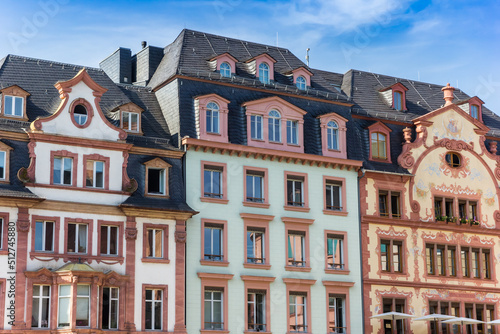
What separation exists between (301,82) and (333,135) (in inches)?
193

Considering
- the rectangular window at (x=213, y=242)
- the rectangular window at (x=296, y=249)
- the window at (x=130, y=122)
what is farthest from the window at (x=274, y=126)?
the window at (x=130, y=122)

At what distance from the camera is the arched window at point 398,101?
84.3m

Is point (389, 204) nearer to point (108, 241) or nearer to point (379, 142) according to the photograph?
point (379, 142)

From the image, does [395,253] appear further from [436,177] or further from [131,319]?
[131,319]

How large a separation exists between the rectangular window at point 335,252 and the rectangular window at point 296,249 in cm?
201

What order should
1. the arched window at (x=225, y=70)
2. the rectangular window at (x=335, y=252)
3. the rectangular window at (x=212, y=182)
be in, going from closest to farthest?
the rectangular window at (x=212, y=182) < the rectangular window at (x=335, y=252) < the arched window at (x=225, y=70)

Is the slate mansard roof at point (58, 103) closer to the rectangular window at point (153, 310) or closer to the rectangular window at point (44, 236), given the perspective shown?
the rectangular window at point (44, 236)

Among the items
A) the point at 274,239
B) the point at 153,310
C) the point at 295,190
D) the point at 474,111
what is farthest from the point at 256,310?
the point at 474,111

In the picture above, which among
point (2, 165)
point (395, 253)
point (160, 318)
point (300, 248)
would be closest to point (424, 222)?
point (395, 253)

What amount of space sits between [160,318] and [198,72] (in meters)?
18.0

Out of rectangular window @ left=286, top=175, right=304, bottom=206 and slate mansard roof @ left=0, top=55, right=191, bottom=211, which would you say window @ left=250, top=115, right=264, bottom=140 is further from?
slate mansard roof @ left=0, top=55, right=191, bottom=211

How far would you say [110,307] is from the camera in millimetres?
65125

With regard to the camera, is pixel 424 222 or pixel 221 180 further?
pixel 424 222

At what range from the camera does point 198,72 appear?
74062mm
